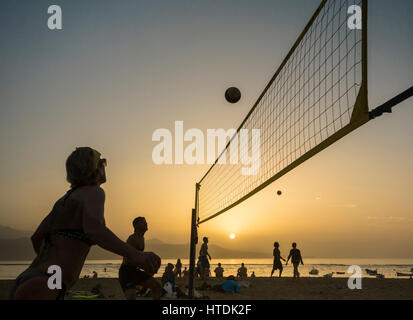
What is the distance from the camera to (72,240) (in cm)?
169

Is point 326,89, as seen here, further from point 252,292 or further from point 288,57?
point 252,292

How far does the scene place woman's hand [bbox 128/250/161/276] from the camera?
1.69 metres

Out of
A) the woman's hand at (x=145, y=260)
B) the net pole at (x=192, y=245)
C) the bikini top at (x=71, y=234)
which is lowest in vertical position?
the net pole at (x=192, y=245)

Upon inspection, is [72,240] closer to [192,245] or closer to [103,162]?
[103,162]

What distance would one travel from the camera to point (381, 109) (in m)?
2.78

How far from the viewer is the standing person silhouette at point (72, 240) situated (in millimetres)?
1586

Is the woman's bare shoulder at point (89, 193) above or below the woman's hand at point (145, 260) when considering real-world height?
above

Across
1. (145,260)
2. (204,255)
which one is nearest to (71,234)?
(145,260)

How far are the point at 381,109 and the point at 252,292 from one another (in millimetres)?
9122

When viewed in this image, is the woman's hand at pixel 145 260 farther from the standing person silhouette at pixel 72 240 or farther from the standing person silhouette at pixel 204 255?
the standing person silhouette at pixel 204 255

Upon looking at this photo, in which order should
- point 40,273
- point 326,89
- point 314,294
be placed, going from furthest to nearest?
point 314,294 < point 326,89 < point 40,273

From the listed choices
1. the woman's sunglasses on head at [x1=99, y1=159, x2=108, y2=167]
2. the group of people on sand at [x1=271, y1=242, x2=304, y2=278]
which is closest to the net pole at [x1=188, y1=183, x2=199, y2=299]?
the group of people on sand at [x1=271, y1=242, x2=304, y2=278]

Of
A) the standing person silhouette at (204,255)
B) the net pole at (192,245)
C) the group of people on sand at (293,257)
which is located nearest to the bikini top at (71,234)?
the net pole at (192,245)
